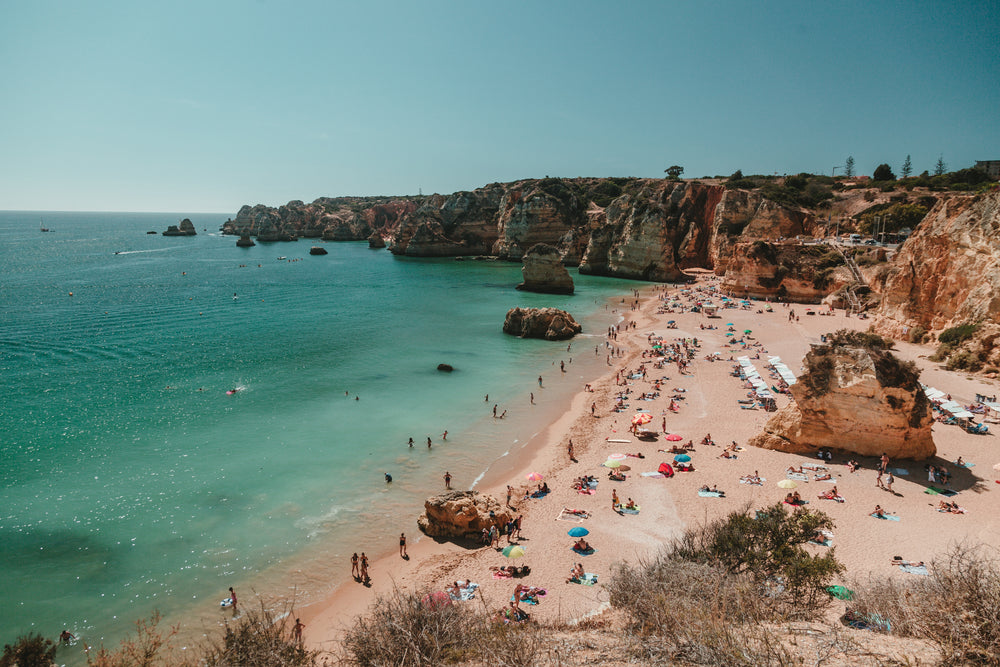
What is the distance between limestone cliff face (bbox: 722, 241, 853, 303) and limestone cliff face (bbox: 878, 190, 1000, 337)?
532 inches

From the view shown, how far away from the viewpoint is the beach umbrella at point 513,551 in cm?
1288

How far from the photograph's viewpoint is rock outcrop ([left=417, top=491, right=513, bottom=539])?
14.0 metres

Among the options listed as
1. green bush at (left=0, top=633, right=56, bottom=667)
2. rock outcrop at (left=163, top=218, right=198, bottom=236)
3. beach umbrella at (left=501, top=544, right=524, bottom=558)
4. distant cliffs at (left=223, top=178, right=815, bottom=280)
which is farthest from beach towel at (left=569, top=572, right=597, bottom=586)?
rock outcrop at (left=163, top=218, right=198, bottom=236)

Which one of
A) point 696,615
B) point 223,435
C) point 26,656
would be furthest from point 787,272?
point 26,656

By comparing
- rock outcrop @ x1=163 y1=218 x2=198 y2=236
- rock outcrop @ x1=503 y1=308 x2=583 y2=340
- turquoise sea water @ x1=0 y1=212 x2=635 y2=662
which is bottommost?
turquoise sea water @ x1=0 y1=212 x2=635 y2=662

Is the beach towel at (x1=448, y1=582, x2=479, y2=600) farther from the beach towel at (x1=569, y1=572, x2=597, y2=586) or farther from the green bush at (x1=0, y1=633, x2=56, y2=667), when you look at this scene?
the green bush at (x1=0, y1=633, x2=56, y2=667)

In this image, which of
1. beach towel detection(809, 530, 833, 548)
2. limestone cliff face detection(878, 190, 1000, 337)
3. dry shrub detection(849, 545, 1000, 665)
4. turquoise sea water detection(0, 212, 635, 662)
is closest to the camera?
dry shrub detection(849, 545, 1000, 665)

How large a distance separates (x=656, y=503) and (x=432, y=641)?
1044 cm

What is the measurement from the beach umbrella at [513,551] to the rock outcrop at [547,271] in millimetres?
43725

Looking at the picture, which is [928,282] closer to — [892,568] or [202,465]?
[892,568]

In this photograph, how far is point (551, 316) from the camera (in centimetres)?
3744

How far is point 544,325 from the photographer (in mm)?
37219

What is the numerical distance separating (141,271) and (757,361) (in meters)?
83.4

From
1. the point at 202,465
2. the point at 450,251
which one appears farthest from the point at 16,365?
the point at 450,251
